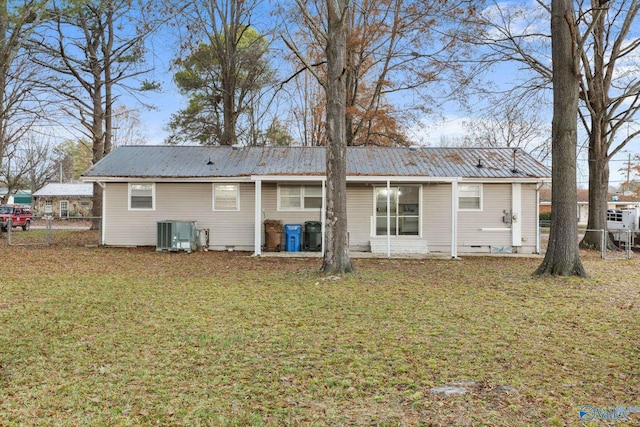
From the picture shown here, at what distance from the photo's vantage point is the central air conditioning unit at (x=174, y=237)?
531 inches

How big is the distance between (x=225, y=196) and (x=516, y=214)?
1000cm

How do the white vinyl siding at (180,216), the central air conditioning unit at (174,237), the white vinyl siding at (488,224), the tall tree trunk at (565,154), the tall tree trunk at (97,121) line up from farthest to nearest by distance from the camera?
the tall tree trunk at (97,121) < the white vinyl siding at (180,216) < the white vinyl siding at (488,224) < the central air conditioning unit at (174,237) < the tall tree trunk at (565,154)

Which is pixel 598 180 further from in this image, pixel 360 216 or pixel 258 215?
pixel 258 215

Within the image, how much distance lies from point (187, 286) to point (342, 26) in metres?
6.65

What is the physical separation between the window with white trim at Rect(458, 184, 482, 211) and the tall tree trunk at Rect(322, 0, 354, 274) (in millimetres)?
6451

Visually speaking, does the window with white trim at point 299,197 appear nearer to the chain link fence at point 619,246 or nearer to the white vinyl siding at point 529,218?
the white vinyl siding at point 529,218

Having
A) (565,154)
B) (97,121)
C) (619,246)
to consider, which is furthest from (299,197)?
(97,121)

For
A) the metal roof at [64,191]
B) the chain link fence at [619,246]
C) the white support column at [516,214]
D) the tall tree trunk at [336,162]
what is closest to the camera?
the tall tree trunk at [336,162]

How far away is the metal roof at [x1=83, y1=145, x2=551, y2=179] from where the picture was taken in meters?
14.0

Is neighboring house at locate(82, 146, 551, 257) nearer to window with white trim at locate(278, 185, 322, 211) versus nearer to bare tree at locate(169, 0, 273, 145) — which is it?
window with white trim at locate(278, 185, 322, 211)

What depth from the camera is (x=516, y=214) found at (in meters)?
14.0

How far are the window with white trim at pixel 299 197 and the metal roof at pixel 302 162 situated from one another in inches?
23.3

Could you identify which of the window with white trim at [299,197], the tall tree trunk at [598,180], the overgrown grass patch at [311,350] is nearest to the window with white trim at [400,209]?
the window with white trim at [299,197]

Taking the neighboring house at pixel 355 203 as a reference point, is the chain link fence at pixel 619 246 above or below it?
below
